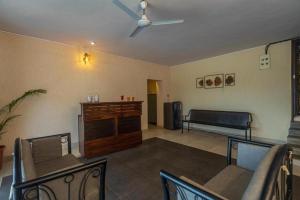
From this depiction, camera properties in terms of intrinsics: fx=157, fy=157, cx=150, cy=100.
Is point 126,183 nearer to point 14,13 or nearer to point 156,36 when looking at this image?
point 156,36

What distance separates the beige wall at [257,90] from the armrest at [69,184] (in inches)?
191

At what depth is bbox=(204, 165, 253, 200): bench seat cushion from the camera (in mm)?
1484

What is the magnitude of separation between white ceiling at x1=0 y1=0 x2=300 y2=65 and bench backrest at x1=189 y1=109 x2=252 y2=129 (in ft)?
6.74

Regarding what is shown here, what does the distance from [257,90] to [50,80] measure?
5.75 metres

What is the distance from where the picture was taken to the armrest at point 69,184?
1.16 metres

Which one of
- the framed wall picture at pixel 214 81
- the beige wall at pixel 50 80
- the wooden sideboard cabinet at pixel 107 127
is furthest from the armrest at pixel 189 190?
the framed wall picture at pixel 214 81

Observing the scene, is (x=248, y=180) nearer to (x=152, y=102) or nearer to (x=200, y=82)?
(x=200, y=82)

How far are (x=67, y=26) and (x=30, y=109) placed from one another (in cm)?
213

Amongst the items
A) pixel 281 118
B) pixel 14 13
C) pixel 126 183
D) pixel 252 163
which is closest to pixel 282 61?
pixel 281 118

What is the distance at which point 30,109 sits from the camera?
145 inches

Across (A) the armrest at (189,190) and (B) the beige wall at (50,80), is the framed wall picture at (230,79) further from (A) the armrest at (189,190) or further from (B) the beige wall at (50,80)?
(A) the armrest at (189,190)

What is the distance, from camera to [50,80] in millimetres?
3945

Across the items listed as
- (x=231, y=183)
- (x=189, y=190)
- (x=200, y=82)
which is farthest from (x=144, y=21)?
(x=200, y=82)

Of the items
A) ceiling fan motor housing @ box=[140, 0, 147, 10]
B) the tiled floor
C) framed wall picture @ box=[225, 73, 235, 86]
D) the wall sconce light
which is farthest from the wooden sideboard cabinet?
framed wall picture @ box=[225, 73, 235, 86]
